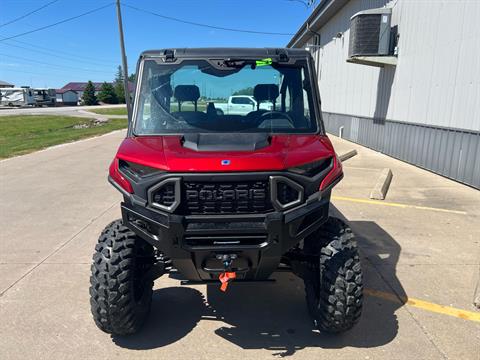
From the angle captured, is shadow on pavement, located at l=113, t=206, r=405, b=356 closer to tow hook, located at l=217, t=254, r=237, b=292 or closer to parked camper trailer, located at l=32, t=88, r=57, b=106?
tow hook, located at l=217, t=254, r=237, b=292

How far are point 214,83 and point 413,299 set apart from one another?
2.75 metres

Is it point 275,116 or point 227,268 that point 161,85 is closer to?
point 275,116

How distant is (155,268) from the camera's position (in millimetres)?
3359

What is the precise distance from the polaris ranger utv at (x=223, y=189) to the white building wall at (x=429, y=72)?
6.72m

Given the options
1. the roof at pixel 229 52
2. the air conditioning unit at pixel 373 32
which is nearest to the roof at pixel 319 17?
the air conditioning unit at pixel 373 32

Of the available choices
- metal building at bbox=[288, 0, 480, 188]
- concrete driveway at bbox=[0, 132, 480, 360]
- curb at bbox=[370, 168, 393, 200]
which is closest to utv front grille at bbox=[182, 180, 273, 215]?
concrete driveway at bbox=[0, 132, 480, 360]

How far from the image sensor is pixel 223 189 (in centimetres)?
278

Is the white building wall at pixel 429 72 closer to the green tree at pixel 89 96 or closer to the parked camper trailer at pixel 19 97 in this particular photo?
the parked camper trailer at pixel 19 97

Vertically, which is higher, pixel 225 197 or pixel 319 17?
pixel 319 17

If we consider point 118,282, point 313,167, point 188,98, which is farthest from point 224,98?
point 118,282

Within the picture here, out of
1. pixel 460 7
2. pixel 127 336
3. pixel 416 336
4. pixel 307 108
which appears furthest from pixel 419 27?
pixel 127 336

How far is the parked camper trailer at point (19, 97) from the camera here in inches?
2724

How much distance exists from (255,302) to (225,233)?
1.37 metres

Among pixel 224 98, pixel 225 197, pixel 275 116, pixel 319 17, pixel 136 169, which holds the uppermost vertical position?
pixel 319 17
